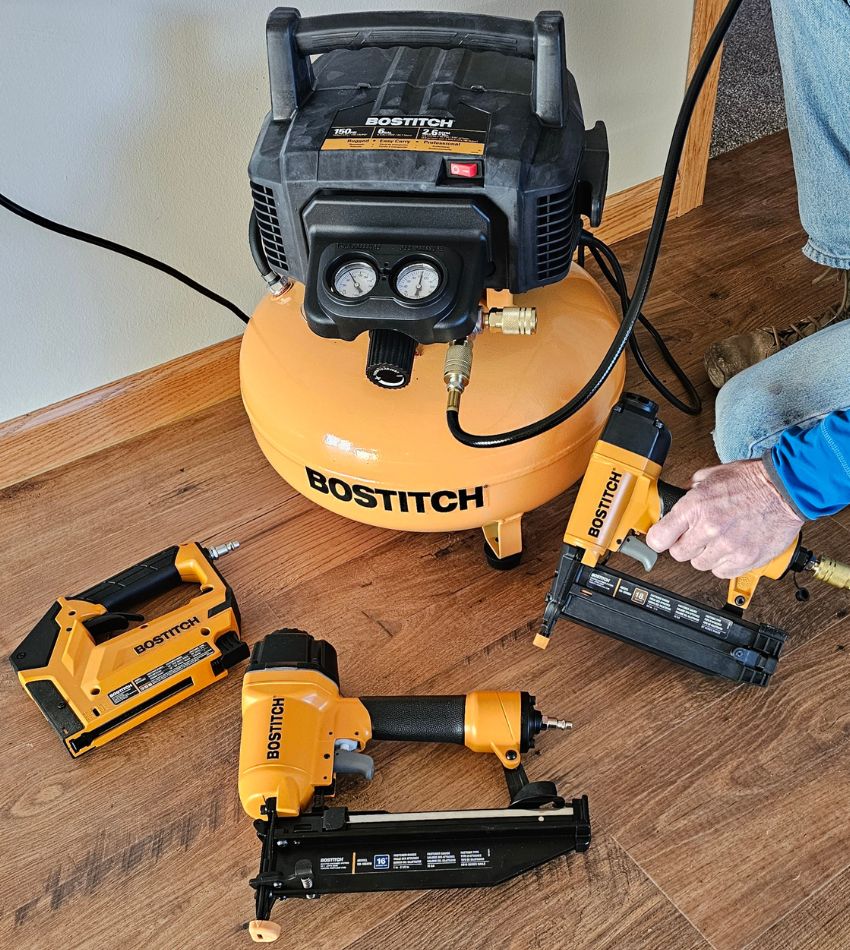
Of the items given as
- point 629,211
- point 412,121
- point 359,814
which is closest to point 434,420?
point 412,121

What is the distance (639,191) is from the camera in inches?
65.3

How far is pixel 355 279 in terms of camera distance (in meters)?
0.90

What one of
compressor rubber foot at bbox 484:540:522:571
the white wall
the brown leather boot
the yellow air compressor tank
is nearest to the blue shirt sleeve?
the yellow air compressor tank

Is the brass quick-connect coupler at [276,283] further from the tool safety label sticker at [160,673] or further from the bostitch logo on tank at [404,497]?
the tool safety label sticker at [160,673]

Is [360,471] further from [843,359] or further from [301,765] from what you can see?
[843,359]

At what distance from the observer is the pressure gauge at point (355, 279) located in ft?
2.92

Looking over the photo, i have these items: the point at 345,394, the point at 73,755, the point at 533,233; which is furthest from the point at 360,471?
the point at 73,755

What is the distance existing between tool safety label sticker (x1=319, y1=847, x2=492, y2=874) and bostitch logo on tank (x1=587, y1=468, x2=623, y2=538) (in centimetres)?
34

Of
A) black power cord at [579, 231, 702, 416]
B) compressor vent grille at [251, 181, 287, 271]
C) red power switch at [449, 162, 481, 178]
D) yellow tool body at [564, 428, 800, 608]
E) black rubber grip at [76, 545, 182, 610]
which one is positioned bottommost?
black rubber grip at [76, 545, 182, 610]

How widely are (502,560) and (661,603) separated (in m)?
0.22

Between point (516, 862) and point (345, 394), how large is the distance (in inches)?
20.3

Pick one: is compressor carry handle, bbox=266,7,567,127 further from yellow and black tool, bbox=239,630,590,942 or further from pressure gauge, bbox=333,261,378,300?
yellow and black tool, bbox=239,630,590,942

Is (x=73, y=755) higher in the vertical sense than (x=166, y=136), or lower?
lower

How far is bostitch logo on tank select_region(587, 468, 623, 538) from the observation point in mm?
967
